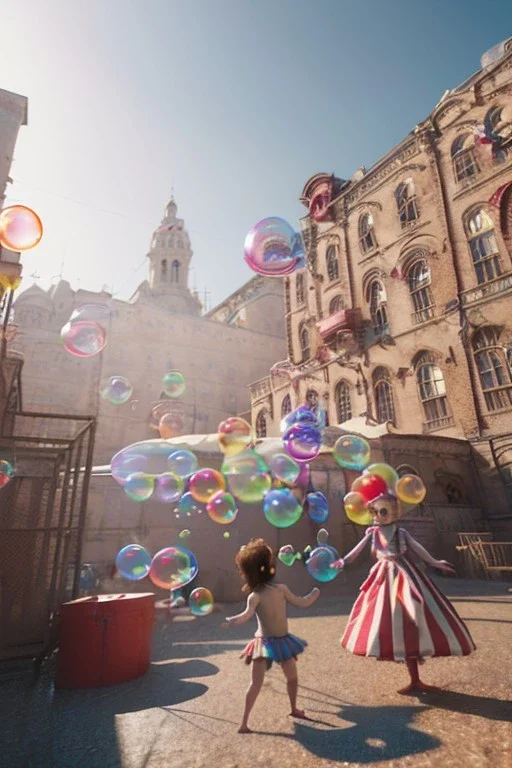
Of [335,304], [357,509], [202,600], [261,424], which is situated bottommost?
[202,600]

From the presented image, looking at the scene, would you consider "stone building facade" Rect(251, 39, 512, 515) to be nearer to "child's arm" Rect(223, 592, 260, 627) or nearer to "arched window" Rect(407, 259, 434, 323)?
"arched window" Rect(407, 259, 434, 323)

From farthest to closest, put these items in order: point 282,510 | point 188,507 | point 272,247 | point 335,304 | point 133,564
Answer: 1. point 335,304
2. point 188,507
3. point 272,247
4. point 282,510
5. point 133,564

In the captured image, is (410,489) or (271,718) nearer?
(271,718)

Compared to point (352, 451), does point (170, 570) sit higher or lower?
lower

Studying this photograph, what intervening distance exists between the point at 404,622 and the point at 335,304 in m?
21.6

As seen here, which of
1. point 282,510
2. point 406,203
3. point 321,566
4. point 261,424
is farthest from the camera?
point 261,424

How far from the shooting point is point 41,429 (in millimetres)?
28375

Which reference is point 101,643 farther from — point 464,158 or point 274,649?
point 464,158

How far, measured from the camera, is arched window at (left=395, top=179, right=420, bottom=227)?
2042 cm

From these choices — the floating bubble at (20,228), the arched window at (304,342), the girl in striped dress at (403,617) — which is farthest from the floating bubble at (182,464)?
the arched window at (304,342)

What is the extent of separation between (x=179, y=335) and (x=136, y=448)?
30.2 meters

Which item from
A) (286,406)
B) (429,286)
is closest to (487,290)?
(429,286)

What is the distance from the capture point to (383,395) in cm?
2008

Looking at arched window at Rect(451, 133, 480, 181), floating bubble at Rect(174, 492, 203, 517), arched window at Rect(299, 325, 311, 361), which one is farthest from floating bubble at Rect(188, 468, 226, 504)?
arched window at Rect(451, 133, 480, 181)
